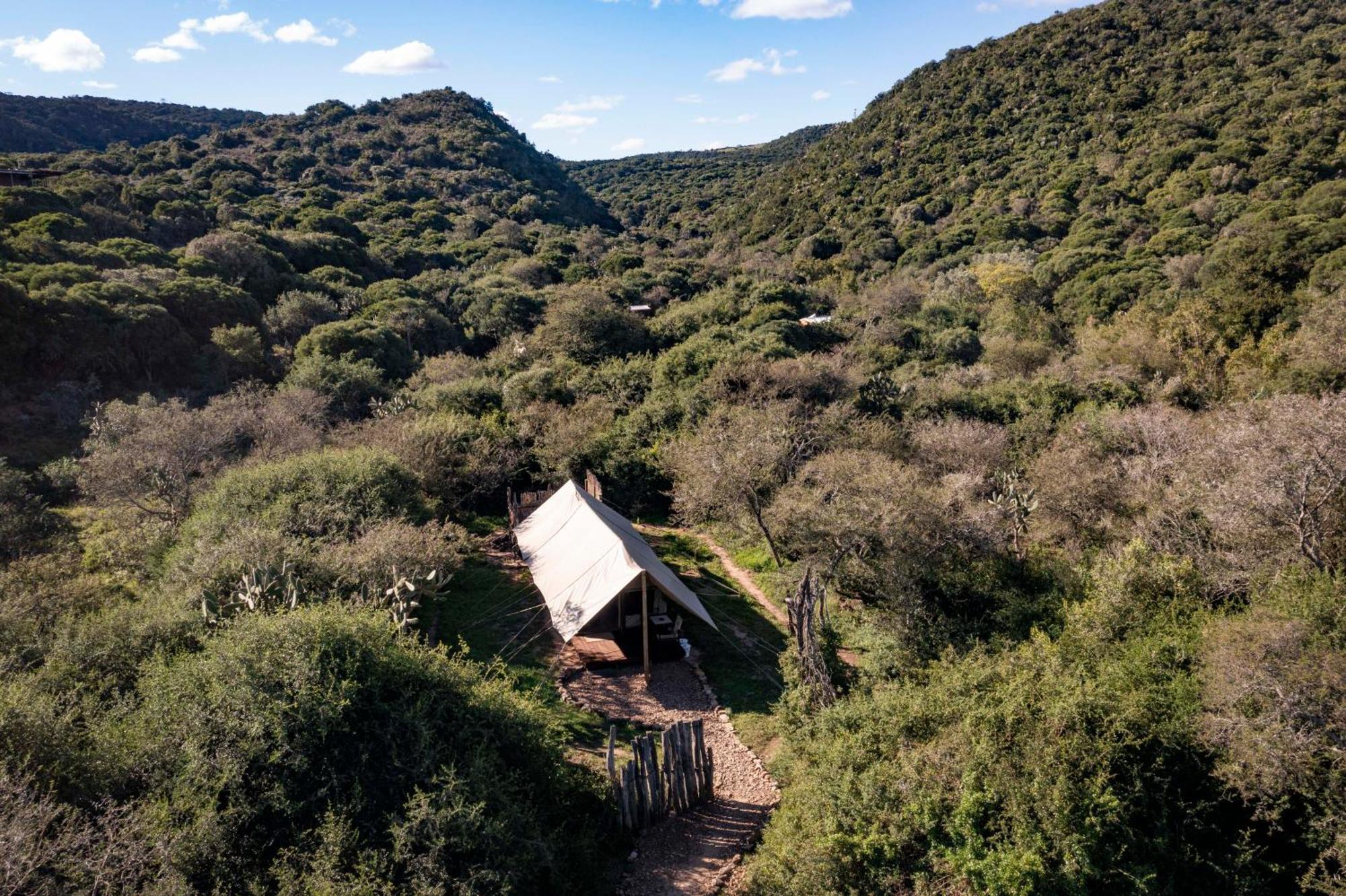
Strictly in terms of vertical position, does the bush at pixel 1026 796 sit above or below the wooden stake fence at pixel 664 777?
above

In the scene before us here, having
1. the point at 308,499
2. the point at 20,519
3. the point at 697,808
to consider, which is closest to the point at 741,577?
the point at 697,808

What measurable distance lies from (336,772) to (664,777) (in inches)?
161

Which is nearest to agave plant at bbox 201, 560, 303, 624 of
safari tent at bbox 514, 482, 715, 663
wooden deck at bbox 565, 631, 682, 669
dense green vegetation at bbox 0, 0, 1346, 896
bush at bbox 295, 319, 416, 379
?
dense green vegetation at bbox 0, 0, 1346, 896

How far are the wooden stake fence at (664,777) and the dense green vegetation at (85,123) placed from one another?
76857 millimetres

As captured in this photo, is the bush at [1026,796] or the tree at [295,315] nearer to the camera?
the bush at [1026,796]

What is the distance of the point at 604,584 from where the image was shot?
12.7m

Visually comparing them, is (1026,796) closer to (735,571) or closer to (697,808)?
(697,808)

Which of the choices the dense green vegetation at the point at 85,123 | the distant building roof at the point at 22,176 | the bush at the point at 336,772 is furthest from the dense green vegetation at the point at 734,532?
the dense green vegetation at the point at 85,123

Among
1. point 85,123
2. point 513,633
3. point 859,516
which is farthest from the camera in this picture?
point 85,123

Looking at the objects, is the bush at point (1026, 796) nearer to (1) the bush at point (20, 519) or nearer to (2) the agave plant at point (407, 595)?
(2) the agave plant at point (407, 595)

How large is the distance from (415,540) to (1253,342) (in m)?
27.2

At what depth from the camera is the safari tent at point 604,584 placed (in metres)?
12.4

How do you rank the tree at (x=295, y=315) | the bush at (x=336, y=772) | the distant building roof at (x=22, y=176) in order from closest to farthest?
the bush at (x=336, y=772) < the tree at (x=295, y=315) < the distant building roof at (x=22, y=176)

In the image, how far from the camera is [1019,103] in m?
56.5
